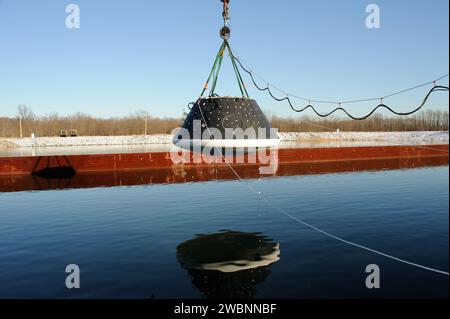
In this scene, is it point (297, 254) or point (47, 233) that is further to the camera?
point (47, 233)

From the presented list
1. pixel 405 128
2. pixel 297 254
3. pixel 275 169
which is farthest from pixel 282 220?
pixel 405 128

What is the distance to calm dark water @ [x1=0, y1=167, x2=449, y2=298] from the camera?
7.30 m

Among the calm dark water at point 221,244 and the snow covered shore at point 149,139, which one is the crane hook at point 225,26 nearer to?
the calm dark water at point 221,244

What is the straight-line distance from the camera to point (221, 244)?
10.2 meters

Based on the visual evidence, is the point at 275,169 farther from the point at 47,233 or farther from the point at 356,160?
the point at 47,233

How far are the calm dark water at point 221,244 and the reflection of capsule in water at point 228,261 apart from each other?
3 centimetres

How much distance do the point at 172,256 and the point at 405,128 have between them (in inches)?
5581

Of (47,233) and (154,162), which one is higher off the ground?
(154,162)

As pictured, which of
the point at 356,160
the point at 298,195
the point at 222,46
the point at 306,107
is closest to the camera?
the point at 222,46

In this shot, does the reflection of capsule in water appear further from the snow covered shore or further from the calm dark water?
the snow covered shore

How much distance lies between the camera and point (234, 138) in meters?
9.96

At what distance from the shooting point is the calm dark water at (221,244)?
730cm

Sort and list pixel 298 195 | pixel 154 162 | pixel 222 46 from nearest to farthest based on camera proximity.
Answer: pixel 222 46
pixel 298 195
pixel 154 162

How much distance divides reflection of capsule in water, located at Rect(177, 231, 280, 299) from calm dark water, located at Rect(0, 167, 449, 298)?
3 cm
